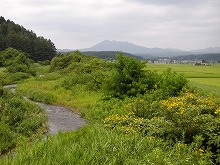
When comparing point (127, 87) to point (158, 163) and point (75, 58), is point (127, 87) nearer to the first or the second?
point (158, 163)

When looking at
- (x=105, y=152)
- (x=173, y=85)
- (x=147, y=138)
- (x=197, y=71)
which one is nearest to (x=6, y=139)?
(x=105, y=152)

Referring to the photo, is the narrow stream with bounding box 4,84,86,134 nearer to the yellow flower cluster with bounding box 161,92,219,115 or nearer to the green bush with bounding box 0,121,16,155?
the green bush with bounding box 0,121,16,155

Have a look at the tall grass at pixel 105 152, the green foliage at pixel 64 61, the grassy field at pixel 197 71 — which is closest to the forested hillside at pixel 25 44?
the green foliage at pixel 64 61

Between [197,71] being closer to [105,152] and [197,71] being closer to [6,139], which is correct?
[6,139]

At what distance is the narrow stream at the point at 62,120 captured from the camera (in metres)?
14.3

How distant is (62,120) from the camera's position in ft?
52.8

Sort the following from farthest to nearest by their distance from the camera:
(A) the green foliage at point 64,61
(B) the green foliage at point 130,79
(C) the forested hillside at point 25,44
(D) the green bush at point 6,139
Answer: (C) the forested hillside at point 25,44
(A) the green foliage at point 64,61
(B) the green foliage at point 130,79
(D) the green bush at point 6,139

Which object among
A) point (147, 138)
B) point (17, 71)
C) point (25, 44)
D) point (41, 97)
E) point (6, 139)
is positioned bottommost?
point (41, 97)

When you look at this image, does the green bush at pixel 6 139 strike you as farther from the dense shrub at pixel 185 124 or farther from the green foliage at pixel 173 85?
the green foliage at pixel 173 85

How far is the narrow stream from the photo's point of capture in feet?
46.9

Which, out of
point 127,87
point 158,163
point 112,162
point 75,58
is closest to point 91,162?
point 112,162

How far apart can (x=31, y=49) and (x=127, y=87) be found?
59.4 m

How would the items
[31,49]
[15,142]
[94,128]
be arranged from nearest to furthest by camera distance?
[94,128] < [15,142] < [31,49]

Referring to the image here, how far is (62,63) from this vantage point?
43719 mm
